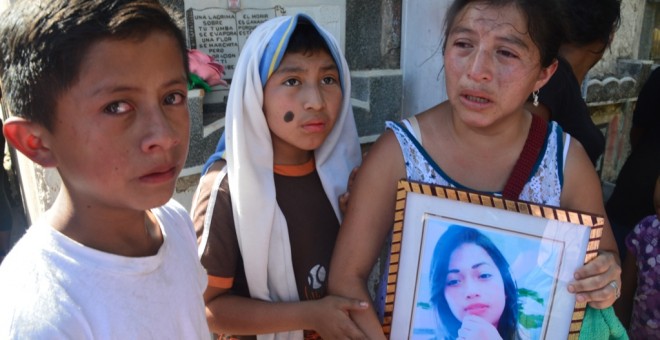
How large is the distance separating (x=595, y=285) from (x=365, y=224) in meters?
0.61

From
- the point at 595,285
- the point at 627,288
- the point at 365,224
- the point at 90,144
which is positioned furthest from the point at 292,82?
the point at 627,288

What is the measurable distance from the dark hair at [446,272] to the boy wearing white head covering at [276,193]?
33 cm

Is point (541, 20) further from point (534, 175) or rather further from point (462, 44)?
point (534, 175)

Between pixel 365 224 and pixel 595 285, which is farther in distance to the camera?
pixel 365 224

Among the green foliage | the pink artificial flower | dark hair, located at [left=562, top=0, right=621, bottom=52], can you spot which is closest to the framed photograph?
the green foliage

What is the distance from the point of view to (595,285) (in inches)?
53.0

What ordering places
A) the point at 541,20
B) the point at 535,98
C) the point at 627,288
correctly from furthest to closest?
the point at 627,288, the point at 535,98, the point at 541,20

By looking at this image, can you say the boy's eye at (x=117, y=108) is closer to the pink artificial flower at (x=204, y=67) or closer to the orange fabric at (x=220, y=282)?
the orange fabric at (x=220, y=282)

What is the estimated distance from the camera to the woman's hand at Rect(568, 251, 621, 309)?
1345mm

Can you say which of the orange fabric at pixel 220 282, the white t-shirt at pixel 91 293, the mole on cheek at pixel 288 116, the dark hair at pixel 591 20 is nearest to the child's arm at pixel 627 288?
the dark hair at pixel 591 20

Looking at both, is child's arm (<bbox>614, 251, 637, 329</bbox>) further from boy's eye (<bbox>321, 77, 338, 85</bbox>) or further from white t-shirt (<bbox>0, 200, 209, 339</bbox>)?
white t-shirt (<bbox>0, 200, 209, 339</bbox>)

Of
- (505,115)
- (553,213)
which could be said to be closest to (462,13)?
(505,115)

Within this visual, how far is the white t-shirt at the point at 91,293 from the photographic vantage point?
3.27 ft

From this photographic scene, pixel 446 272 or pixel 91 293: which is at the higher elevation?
pixel 91 293
